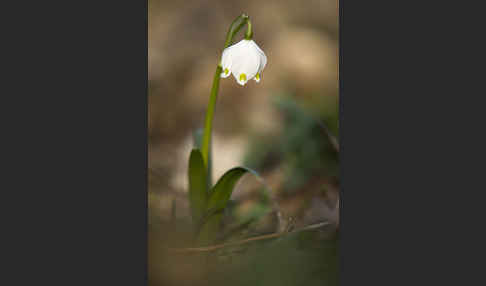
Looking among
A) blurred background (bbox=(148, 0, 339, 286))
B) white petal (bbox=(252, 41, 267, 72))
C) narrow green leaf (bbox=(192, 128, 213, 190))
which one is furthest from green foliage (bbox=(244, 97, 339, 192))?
white petal (bbox=(252, 41, 267, 72))

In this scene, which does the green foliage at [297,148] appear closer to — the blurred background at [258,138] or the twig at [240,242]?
the blurred background at [258,138]

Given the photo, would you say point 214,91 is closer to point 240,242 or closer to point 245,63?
point 245,63

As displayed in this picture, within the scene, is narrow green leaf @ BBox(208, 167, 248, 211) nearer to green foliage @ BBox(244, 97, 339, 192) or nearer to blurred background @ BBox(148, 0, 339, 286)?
blurred background @ BBox(148, 0, 339, 286)

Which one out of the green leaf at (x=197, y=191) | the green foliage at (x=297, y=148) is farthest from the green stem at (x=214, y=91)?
the green foliage at (x=297, y=148)

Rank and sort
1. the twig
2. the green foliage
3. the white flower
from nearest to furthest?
1. the white flower
2. the twig
3. the green foliage

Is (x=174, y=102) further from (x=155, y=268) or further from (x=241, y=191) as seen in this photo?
(x=155, y=268)

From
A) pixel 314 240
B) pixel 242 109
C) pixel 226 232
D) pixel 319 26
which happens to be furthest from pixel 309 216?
pixel 319 26
